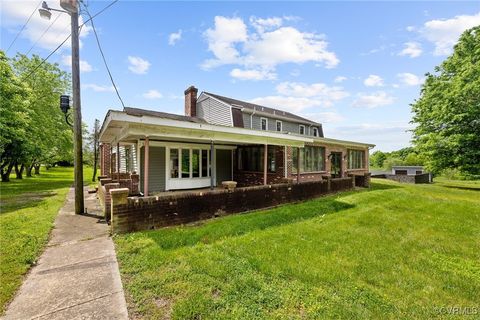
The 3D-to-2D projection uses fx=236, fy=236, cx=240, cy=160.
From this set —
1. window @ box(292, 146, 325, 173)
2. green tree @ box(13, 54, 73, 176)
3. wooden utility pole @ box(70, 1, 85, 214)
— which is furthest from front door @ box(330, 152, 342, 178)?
green tree @ box(13, 54, 73, 176)

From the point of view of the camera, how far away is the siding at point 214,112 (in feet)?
56.5

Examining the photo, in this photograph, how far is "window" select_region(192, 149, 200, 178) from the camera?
38.6 ft

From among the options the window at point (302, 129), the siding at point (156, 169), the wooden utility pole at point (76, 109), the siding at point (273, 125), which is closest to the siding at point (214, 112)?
the siding at point (273, 125)

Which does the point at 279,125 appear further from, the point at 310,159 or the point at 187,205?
the point at 187,205

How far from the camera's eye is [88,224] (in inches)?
272

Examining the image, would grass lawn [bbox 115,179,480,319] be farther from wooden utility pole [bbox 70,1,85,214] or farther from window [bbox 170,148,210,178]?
window [bbox 170,148,210,178]

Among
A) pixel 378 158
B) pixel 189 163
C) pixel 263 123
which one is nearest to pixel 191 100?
pixel 263 123

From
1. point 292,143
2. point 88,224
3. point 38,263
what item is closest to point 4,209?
point 88,224

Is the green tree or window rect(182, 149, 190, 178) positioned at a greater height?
the green tree

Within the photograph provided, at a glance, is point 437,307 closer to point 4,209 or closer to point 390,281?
point 390,281

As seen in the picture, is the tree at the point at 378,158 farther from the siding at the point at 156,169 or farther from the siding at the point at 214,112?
the siding at the point at 156,169

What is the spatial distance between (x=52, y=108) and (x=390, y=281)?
2797 centimetres

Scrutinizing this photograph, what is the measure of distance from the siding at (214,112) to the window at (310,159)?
5.50 meters

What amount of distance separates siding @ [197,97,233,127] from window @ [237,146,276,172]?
359cm
